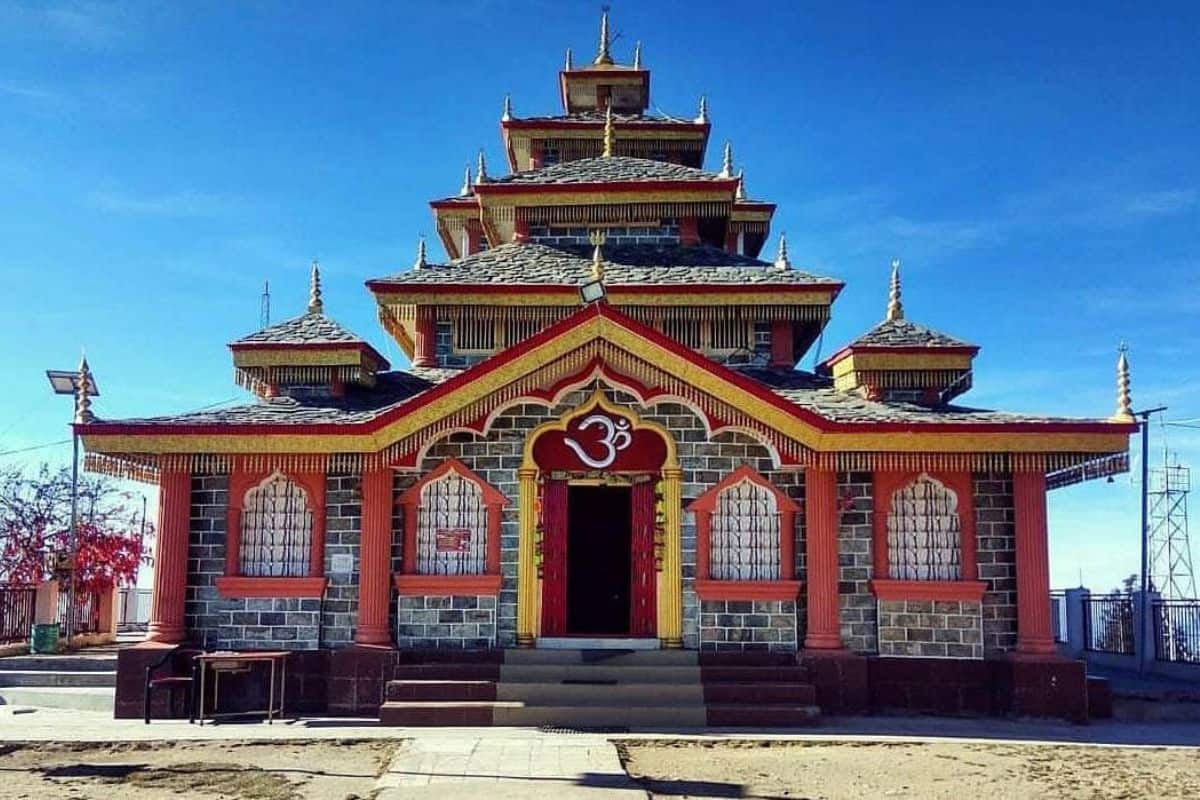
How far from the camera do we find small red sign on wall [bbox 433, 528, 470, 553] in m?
14.9

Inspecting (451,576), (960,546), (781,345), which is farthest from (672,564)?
(781,345)

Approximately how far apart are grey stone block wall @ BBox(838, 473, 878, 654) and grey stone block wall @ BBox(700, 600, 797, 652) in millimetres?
700

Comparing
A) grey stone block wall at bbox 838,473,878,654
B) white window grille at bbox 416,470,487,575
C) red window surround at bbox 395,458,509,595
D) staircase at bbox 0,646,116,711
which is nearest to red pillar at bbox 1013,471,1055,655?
grey stone block wall at bbox 838,473,878,654

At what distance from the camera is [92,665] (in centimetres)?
1769

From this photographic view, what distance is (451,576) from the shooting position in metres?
14.7

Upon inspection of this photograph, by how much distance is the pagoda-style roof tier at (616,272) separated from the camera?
55.0ft

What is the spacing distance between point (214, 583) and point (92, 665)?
425cm

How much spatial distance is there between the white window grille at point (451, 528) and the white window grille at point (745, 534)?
3.03 m

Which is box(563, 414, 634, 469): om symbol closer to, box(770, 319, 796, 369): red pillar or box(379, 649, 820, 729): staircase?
box(379, 649, 820, 729): staircase

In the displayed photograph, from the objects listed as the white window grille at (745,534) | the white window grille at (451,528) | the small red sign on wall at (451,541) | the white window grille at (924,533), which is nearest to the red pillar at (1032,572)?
the white window grille at (924,533)

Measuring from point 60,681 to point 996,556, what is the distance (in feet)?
43.8

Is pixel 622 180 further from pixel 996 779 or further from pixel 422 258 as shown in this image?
pixel 996 779

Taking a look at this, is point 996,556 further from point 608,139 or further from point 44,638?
point 44,638

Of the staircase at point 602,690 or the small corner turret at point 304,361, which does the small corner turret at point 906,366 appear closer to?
the staircase at point 602,690
